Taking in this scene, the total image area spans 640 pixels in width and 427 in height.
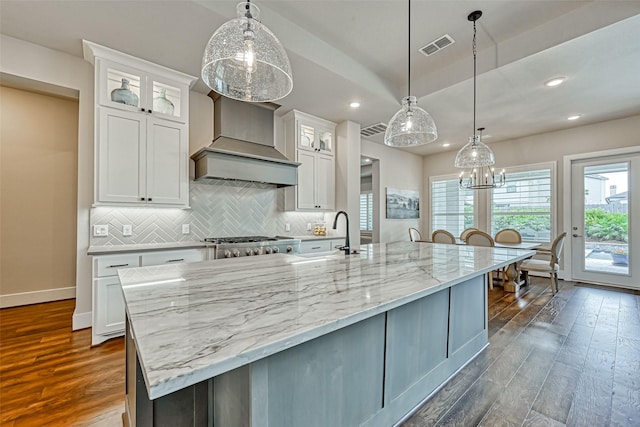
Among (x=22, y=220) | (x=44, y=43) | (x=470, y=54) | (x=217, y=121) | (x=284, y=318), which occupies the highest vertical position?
(x=470, y=54)

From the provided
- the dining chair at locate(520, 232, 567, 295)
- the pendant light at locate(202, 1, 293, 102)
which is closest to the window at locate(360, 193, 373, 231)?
the dining chair at locate(520, 232, 567, 295)

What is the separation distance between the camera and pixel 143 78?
3.03 metres

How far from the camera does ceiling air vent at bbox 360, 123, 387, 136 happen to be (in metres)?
4.95

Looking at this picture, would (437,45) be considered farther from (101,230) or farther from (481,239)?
(101,230)

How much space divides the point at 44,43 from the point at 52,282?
10.3ft

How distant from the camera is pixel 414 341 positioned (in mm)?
1633

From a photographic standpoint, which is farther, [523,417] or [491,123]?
[491,123]

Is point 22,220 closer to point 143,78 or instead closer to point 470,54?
point 143,78

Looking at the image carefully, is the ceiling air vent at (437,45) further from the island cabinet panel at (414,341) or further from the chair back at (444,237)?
the chair back at (444,237)

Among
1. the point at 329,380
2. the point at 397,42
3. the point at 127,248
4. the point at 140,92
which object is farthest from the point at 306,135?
the point at 329,380

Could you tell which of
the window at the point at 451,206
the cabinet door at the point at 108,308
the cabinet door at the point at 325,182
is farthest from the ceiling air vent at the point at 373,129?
the cabinet door at the point at 108,308

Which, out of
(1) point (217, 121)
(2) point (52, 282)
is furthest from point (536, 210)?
(2) point (52, 282)

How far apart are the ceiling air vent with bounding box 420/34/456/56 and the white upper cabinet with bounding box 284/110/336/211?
1895 mm

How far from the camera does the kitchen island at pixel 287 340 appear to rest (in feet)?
2.36
